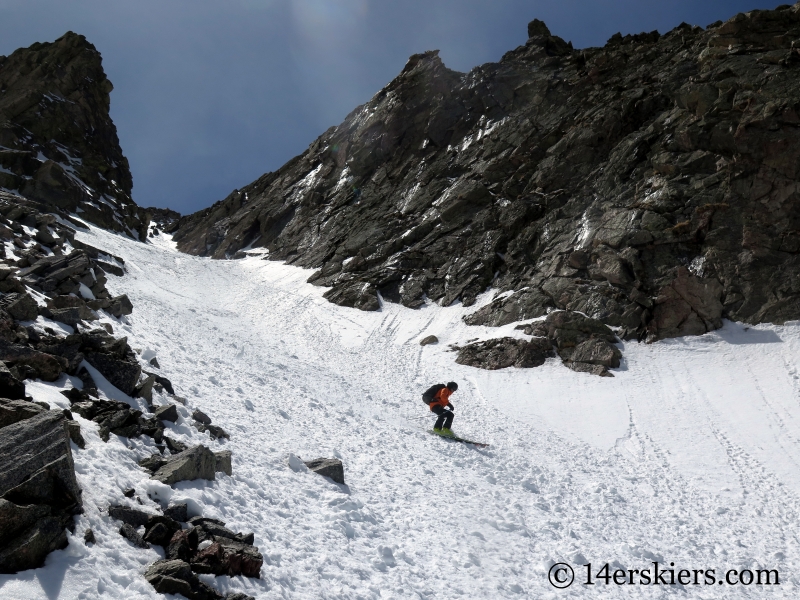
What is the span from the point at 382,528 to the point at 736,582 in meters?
6.51

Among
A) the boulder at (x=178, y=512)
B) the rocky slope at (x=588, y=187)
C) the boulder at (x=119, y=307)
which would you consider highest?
the rocky slope at (x=588, y=187)

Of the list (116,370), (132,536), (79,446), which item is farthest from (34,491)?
(116,370)

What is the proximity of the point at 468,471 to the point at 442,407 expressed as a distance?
3.91m

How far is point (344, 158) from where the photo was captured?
68.8 m

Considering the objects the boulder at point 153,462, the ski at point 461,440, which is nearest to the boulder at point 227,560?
the boulder at point 153,462

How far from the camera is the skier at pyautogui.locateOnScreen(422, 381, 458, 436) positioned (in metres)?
15.5

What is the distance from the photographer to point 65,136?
2753 inches

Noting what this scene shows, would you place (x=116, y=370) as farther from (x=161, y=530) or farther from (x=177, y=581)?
(x=177, y=581)

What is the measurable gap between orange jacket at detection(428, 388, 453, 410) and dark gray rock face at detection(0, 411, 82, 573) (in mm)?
11463

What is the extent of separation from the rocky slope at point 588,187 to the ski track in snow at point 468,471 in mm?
4779

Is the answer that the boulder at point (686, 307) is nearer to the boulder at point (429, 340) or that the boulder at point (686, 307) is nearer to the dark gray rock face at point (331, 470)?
the boulder at point (429, 340)

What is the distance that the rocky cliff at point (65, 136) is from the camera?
55.0 m

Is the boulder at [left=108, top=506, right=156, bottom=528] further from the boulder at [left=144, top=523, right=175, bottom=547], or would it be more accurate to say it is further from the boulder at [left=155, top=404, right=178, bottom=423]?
the boulder at [left=155, top=404, right=178, bottom=423]

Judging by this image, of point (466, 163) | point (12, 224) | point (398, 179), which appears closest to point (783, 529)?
point (12, 224)
